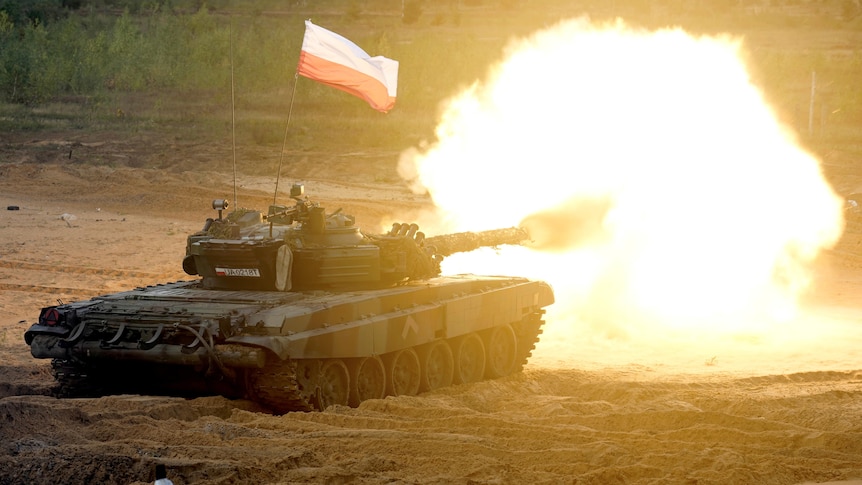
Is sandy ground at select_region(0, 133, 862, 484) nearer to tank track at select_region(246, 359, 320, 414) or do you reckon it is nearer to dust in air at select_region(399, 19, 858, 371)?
tank track at select_region(246, 359, 320, 414)

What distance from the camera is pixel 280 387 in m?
12.9

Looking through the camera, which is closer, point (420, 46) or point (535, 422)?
point (535, 422)

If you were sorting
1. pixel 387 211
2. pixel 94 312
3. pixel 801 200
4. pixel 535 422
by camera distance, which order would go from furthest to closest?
pixel 387 211 → pixel 801 200 → pixel 94 312 → pixel 535 422

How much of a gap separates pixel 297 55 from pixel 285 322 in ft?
145

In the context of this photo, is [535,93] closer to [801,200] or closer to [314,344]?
[801,200]

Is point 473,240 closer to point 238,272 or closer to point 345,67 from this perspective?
point 345,67

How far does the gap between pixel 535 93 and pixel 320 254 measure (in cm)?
876

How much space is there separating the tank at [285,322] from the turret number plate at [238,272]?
0.01 m

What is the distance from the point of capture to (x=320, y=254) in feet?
46.7

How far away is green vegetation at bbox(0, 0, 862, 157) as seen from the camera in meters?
45.5

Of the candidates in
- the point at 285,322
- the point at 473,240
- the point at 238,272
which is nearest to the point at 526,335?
the point at 473,240

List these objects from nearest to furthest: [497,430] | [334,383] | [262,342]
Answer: [497,430]
[262,342]
[334,383]

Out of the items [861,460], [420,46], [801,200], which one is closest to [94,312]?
[861,460]

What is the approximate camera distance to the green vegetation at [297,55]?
149ft
